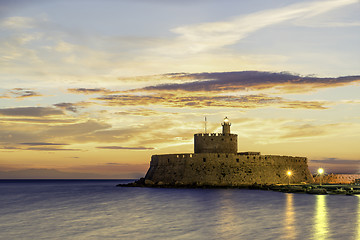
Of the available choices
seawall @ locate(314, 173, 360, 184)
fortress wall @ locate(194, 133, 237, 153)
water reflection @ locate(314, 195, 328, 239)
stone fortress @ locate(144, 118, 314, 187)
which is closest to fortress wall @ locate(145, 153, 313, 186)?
stone fortress @ locate(144, 118, 314, 187)

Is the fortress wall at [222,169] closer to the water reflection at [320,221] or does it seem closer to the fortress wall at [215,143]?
the fortress wall at [215,143]

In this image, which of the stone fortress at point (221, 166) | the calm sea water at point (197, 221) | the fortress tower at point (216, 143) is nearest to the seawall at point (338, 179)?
the stone fortress at point (221, 166)

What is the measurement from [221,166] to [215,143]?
512 cm

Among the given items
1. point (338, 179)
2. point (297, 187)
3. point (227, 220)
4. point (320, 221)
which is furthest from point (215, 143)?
point (320, 221)

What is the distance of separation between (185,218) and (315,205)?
45.7ft

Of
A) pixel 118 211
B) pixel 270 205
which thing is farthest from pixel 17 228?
pixel 270 205

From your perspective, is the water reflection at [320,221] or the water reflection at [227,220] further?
the water reflection at [227,220]

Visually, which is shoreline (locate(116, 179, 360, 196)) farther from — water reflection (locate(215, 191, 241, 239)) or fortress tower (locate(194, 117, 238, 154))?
water reflection (locate(215, 191, 241, 239))

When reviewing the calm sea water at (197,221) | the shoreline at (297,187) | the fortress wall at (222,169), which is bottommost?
the calm sea water at (197,221)

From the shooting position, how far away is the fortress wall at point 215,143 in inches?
2655

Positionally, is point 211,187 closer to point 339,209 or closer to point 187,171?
point 187,171

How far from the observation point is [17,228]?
2838cm

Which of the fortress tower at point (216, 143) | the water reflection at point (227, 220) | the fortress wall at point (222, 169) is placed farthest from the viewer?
the fortress tower at point (216, 143)

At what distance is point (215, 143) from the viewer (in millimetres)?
67562
